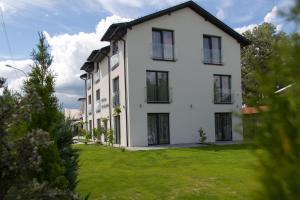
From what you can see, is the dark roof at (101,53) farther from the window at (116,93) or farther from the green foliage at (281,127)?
the green foliage at (281,127)

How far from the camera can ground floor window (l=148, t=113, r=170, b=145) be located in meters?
25.2

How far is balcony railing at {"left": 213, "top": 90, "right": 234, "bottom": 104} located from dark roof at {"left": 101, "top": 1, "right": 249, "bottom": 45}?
413 cm

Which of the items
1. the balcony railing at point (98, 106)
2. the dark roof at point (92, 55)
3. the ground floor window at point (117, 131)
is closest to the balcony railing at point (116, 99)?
the ground floor window at point (117, 131)

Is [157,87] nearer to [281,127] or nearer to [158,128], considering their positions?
[158,128]

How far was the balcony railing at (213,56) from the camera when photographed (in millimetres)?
27391

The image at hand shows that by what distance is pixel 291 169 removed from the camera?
1.55 metres

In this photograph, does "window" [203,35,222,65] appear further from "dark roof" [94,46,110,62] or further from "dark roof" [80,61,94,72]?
"dark roof" [80,61,94,72]

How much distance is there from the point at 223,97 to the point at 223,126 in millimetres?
2033

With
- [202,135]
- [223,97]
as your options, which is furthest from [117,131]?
[223,97]

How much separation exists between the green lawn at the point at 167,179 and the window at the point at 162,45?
10.8m

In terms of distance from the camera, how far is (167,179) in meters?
10.9

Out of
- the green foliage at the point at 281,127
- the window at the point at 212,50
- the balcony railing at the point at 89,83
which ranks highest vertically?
the window at the point at 212,50

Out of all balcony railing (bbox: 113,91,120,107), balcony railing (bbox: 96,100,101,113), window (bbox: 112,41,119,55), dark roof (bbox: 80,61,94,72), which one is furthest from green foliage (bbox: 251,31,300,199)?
dark roof (bbox: 80,61,94,72)

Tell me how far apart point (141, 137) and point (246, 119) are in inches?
896
